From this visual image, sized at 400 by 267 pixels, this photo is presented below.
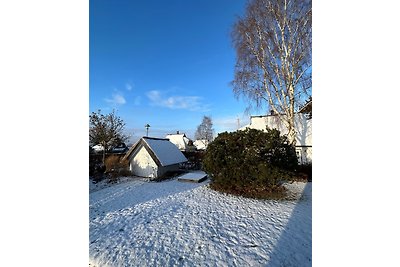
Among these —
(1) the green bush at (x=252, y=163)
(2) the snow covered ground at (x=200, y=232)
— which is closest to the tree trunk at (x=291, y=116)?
(1) the green bush at (x=252, y=163)

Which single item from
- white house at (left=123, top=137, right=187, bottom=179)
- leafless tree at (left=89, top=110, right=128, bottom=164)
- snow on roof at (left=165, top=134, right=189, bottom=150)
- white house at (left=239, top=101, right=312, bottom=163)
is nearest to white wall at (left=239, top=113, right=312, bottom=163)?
white house at (left=239, top=101, right=312, bottom=163)

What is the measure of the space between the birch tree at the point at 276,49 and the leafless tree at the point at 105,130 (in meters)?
7.53

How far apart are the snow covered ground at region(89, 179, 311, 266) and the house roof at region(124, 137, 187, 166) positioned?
3.07m

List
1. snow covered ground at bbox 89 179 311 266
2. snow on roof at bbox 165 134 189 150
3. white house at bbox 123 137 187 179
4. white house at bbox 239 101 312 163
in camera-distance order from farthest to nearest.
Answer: snow on roof at bbox 165 134 189 150 → white house at bbox 239 101 312 163 → white house at bbox 123 137 187 179 → snow covered ground at bbox 89 179 311 266

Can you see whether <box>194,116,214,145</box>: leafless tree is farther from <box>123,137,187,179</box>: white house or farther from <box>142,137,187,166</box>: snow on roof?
<box>123,137,187,179</box>: white house

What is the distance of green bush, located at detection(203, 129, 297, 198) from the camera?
14.7ft

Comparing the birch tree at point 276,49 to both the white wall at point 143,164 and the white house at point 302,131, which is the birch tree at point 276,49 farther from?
the white wall at point 143,164
